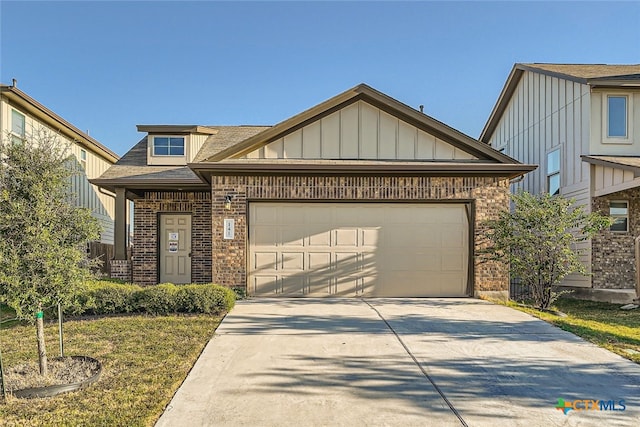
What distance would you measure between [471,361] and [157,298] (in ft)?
18.1

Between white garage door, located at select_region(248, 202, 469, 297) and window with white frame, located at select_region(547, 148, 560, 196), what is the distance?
5546 millimetres

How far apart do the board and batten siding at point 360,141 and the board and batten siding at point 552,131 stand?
8.43 feet

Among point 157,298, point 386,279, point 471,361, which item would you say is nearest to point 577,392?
point 471,361

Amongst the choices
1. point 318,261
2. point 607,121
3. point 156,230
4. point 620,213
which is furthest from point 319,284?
point 607,121

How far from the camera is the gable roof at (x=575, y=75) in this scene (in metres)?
12.8

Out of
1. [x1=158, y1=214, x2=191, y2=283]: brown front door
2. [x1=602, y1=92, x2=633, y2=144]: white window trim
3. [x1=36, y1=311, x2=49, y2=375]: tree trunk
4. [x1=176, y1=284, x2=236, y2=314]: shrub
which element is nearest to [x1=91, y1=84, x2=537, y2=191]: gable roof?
[x1=158, y1=214, x2=191, y2=283]: brown front door

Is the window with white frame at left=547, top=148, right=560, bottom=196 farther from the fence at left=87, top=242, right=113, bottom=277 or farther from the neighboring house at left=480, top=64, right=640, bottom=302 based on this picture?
the fence at left=87, top=242, right=113, bottom=277

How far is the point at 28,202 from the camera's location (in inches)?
200

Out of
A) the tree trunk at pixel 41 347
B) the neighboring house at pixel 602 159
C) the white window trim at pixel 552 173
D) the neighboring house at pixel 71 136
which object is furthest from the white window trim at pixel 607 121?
the tree trunk at pixel 41 347

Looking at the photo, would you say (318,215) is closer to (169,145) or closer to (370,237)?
(370,237)

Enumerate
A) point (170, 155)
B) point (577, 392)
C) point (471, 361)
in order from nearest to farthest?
point (577, 392)
point (471, 361)
point (170, 155)

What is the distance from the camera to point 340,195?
35.3ft

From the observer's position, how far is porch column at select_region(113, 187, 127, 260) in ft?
40.4

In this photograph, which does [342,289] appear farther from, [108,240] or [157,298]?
[108,240]
